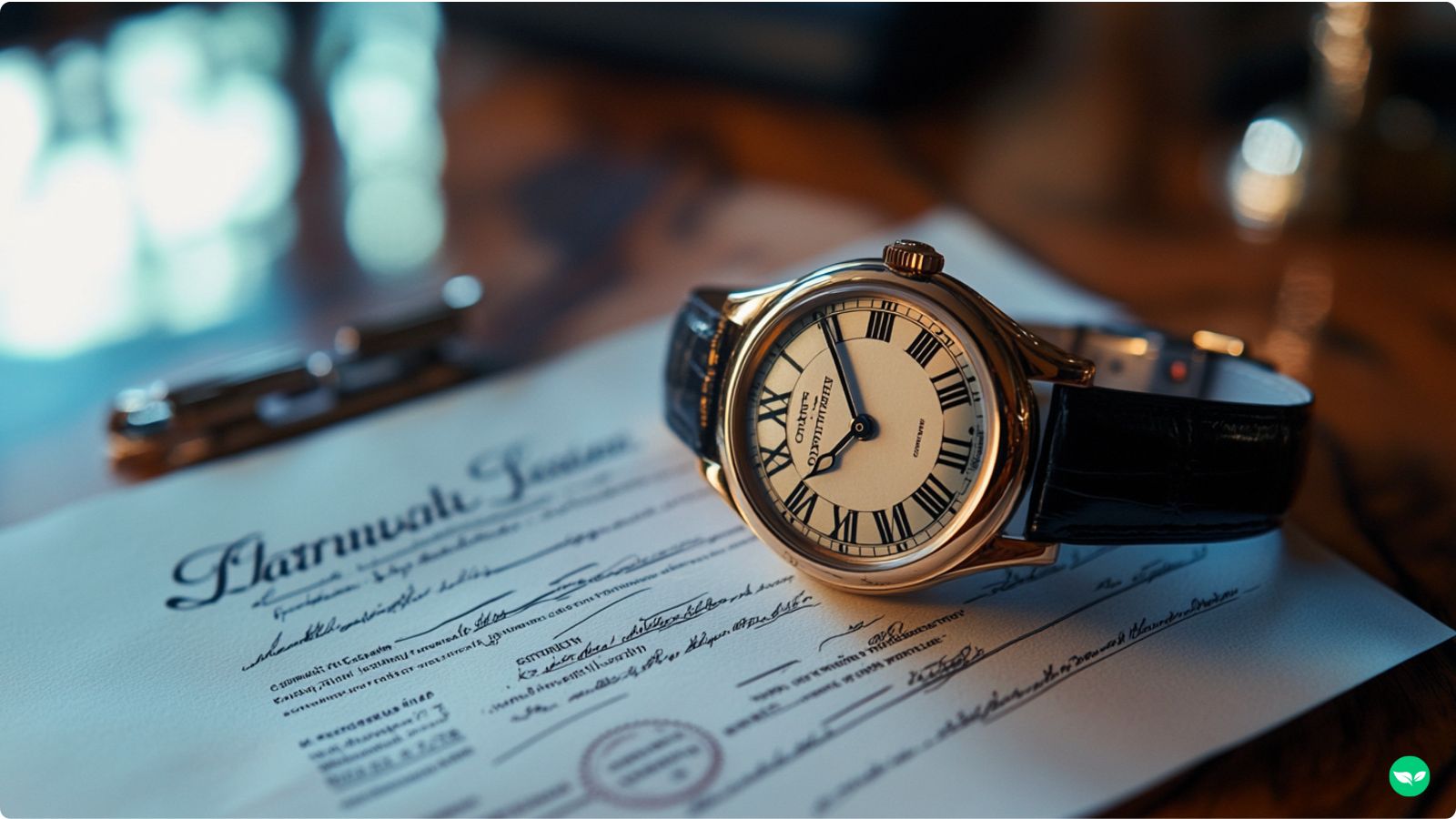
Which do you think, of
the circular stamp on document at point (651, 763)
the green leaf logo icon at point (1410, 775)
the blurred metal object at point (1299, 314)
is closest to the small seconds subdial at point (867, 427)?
the circular stamp on document at point (651, 763)

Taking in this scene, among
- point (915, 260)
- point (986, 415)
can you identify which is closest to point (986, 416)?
point (986, 415)

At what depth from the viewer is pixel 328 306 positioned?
117 centimetres

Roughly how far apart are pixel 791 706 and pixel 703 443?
213 millimetres

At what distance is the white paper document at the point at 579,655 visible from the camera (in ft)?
2.23

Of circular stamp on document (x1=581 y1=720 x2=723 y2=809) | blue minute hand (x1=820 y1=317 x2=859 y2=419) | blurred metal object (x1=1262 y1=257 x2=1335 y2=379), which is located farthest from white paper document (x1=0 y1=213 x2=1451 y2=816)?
blurred metal object (x1=1262 y1=257 x2=1335 y2=379)

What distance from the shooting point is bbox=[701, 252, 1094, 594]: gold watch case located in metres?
0.76

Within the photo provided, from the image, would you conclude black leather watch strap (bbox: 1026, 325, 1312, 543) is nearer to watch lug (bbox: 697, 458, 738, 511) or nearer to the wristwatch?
the wristwatch

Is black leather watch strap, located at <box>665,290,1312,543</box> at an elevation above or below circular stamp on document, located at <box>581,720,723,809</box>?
above

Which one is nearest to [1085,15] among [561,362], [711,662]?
[561,362]

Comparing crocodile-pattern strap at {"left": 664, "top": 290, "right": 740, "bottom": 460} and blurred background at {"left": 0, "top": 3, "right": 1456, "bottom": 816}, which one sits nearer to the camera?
crocodile-pattern strap at {"left": 664, "top": 290, "right": 740, "bottom": 460}

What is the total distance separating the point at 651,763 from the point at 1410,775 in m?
0.43

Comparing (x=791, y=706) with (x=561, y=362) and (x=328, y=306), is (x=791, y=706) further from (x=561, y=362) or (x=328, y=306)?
(x=328, y=306)

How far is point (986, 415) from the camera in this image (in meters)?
0.76

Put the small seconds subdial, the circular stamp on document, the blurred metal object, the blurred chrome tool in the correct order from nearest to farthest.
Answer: the circular stamp on document → the small seconds subdial → the blurred chrome tool → the blurred metal object
